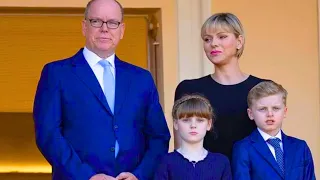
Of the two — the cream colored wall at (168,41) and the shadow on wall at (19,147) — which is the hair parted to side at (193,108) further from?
the shadow on wall at (19,147)

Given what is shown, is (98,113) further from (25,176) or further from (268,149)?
(25,176)

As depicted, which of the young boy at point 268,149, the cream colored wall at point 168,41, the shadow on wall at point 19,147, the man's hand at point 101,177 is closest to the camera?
the man's hand at point 101,177

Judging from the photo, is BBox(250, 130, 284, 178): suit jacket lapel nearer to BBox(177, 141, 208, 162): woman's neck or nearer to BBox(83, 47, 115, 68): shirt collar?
BBox(177, 141, 208, 162): woman's neck

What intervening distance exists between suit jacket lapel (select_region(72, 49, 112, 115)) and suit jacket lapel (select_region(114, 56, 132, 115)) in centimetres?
5

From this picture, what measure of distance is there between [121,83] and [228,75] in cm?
51

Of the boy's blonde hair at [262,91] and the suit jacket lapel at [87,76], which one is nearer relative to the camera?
the suit jacket lapel at [87,76]

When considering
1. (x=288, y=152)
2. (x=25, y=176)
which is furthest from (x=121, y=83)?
(x=25, y=176)

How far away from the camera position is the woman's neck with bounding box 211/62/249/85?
427cm

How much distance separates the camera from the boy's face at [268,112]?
410cm

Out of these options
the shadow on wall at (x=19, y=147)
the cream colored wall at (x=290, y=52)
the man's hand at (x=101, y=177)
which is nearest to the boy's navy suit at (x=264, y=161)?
the man's hand at (x=101, y=177)

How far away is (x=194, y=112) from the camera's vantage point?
401 cm

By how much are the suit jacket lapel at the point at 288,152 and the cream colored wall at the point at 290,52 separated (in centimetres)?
164

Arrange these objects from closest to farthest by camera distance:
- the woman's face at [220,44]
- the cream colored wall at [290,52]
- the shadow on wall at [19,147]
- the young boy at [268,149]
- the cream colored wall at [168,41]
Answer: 1. the young boy at [268,149]
2. the woman's face at [220,44]
3. the cream colored wall at [168,41]
4. the cream colored wall at [290,52]
5. the shadow on wall at [19,147]

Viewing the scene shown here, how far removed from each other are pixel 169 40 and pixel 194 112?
1.71 metres
